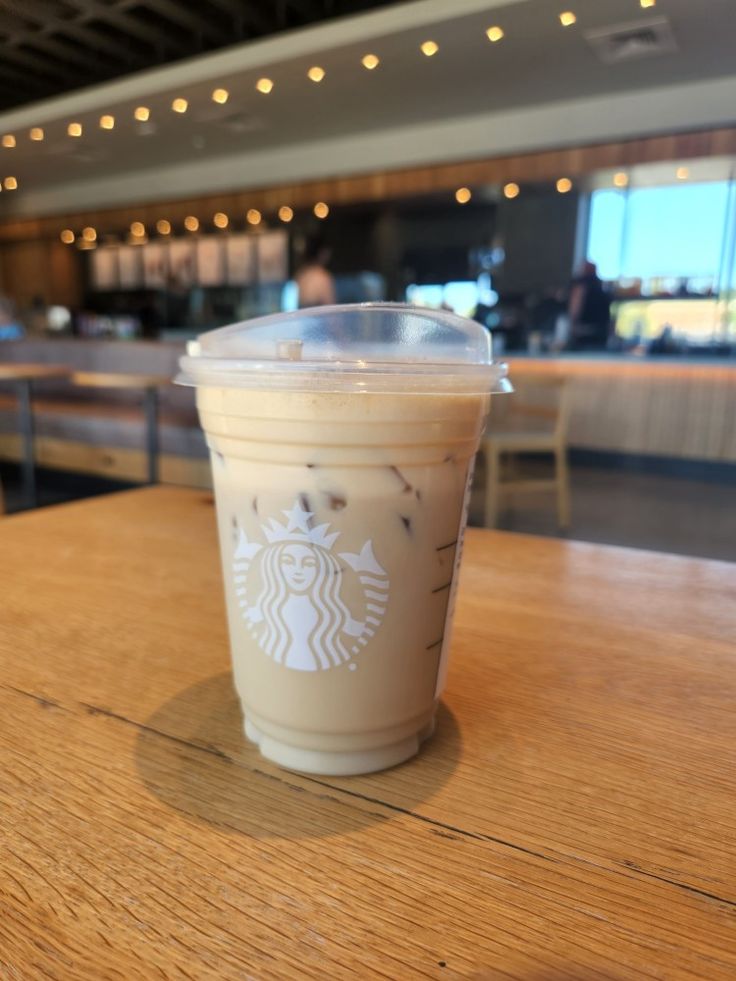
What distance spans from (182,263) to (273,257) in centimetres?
111

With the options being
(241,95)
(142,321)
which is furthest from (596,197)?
(142,321)

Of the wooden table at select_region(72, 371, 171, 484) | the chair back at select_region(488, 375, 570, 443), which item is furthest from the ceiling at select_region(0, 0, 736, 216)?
the chair back at select_region(488, 375, 570, 443)

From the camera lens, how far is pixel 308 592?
310 millimetres

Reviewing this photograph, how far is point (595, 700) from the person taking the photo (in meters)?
0.42

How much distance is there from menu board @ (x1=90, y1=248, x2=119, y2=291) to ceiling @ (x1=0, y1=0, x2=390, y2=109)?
235cm

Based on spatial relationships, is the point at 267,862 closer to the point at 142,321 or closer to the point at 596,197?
the point at 596,197

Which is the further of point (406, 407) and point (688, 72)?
point (688, 72)

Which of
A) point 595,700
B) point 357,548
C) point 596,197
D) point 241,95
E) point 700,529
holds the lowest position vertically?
point 700,529

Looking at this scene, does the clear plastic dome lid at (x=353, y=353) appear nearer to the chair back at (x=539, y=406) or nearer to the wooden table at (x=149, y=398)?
the chair back at (x=539, y=406)

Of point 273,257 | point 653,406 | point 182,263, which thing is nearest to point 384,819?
point 653,406

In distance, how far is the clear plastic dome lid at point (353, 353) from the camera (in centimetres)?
30

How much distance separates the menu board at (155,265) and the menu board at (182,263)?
89 mm

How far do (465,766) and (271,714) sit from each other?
0.34 ft

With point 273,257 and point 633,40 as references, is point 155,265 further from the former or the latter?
point 633,40
